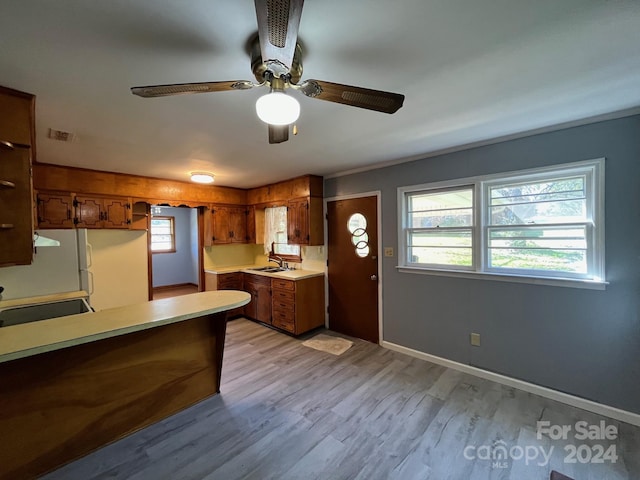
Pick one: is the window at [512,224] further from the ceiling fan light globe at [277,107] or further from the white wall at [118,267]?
the white wall at [118,267]

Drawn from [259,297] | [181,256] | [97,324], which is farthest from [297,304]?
[181,256]

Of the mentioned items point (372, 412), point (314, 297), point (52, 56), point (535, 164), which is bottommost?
point (372, 412)

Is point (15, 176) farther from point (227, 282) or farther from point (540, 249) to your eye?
point (540, 249)

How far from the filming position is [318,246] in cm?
432

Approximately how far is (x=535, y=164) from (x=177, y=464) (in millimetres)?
3683

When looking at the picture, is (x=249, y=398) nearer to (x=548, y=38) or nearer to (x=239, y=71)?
(x=239, y=71)

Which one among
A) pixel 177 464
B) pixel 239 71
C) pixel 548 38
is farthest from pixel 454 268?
pixel 177 464

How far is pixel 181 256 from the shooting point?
6.86 meters

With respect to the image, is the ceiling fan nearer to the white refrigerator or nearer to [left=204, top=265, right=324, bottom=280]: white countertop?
[left=204, top=265, right=324, bottom=280]: white countertop

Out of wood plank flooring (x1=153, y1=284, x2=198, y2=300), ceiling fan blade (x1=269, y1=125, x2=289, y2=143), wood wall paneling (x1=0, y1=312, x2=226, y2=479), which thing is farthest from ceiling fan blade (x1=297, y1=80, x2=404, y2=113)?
wood plank flooring (x1=153, y1=284, x2=198, y2=300)

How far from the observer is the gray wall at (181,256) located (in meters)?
6.57

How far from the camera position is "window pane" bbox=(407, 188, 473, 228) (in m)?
2.91

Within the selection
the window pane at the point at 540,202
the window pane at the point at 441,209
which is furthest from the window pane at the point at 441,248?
the window pane at the point at 540,202

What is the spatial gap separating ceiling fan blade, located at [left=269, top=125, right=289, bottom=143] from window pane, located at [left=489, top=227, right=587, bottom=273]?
229cm
